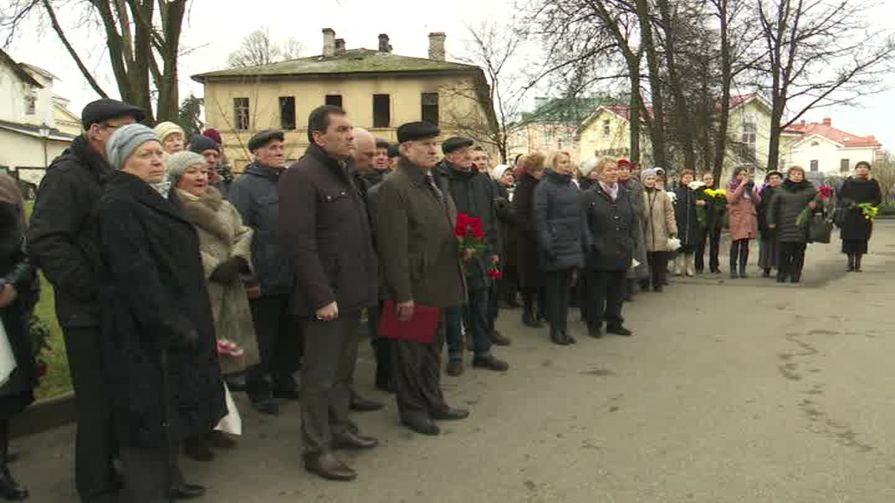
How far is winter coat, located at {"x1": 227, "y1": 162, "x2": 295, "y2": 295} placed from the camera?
195 inches

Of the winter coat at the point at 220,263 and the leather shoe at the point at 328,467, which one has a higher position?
the winter coat at the point at 220,263

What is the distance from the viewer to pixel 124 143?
3.20m

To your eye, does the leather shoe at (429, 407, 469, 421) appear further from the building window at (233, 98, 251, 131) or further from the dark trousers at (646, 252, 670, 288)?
the building window at (233, 98, 251, 131)

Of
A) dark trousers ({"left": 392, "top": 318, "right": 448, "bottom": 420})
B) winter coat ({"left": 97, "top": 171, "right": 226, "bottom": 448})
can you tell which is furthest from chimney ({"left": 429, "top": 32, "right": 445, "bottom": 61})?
winter coat ({"left": 97, "top": 171, "right": 226, "bottom": 448})

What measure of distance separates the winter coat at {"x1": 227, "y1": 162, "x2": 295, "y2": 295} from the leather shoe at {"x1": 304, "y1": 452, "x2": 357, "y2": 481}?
131 cm

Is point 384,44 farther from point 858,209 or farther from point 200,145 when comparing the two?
point 200,145

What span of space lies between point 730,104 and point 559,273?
17.6 m

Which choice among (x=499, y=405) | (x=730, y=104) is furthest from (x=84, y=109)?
(x=730, y=104)

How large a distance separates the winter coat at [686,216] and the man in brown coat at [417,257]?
7.92 m

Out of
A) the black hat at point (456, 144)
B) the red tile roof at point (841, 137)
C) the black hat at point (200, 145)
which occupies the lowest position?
the black hat at point (200, 145)

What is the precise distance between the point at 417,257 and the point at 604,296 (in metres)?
3.59

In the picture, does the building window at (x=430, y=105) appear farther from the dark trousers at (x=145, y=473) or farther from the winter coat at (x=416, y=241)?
the dark trousers at (x=145, y=473)

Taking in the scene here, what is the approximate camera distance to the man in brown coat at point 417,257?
4461mm

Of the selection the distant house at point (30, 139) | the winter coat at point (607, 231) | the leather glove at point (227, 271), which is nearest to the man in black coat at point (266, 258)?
the leather glove at point (227, 271)
